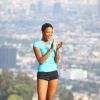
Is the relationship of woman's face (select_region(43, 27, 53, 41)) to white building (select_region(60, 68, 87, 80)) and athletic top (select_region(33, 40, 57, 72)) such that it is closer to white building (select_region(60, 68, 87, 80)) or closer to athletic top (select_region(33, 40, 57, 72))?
athletic top (select_region(33, 40, 57, 72))

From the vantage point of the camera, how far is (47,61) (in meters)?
7.73

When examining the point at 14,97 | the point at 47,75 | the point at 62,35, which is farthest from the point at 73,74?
the point at 47,75

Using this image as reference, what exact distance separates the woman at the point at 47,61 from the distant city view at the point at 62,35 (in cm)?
7441

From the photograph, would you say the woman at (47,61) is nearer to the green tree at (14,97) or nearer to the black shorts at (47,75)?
the black shorts at (47,75)

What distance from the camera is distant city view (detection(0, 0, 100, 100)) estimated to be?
104 m

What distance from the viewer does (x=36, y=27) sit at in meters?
159

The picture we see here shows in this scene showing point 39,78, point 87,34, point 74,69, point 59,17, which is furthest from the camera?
point 59,17

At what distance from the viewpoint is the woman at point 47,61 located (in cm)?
766

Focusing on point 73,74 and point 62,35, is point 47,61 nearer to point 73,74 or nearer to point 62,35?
point 73,74

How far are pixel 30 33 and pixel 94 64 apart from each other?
133 ft

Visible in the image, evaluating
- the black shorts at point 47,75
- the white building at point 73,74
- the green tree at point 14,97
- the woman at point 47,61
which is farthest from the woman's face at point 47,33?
the white building at point 73,74

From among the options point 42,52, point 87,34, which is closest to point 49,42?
point 42,52

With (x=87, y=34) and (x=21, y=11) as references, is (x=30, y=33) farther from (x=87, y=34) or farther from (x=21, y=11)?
(x=21, y=11)

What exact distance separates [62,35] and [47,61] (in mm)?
143569
